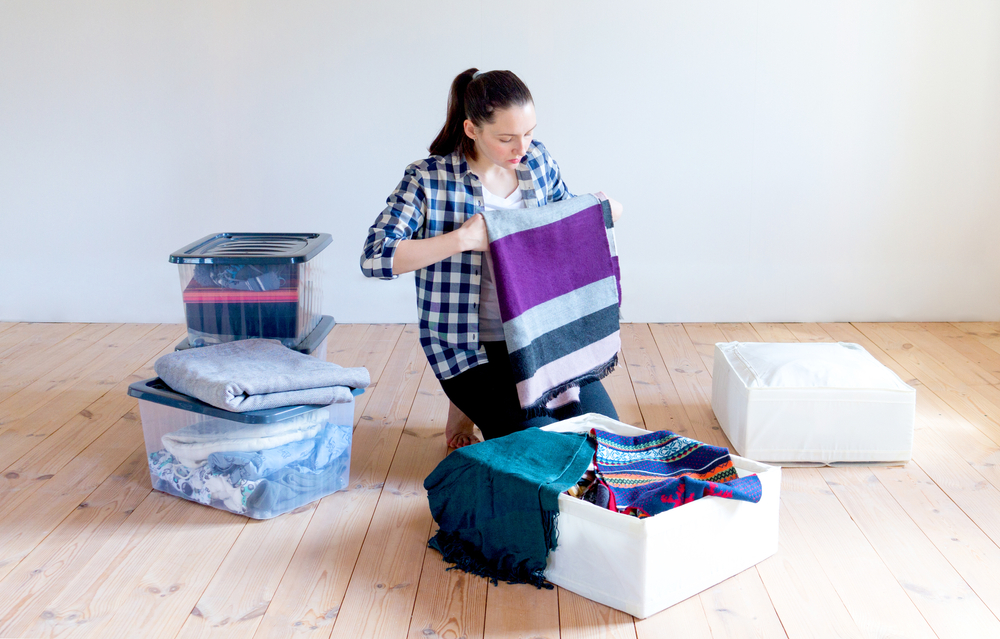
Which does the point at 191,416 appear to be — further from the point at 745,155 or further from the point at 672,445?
the point at 745,155

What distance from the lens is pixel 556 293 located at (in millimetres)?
1934

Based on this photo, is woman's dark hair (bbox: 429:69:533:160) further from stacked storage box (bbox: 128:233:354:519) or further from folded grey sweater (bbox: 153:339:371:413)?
folded grey sweater (bbox: 153:339:371:413)

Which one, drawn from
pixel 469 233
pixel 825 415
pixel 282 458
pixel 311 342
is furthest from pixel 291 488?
pixel 825 415

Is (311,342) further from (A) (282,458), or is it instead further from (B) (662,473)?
(B) (662,473)

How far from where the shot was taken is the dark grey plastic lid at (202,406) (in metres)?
1.67

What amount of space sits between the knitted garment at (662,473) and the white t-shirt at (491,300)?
0.40 m

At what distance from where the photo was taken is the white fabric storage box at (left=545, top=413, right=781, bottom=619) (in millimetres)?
1376

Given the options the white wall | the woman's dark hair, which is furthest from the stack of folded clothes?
the white wall

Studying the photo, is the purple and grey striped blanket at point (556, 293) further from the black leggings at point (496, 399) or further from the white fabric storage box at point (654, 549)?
the white fabric storage box at point (654, 549)

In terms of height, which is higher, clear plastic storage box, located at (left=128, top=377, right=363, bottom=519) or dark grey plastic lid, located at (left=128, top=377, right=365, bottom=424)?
dark grey plastic lid, located at (left=128, top=377, right=365, bottom=424)

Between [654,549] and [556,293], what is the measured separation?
2.32 feet

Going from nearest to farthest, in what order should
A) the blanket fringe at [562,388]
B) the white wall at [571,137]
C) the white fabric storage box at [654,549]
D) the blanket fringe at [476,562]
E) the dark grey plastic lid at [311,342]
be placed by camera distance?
the white fabric storage box at [654,549] → the blanket fringe at [476,562] → the blanket fringe at [562,388] → the dark grey plastic lid at [311,342] → the white wall at [571,137]

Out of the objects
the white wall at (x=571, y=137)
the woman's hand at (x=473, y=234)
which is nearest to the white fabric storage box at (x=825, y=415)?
the woman's hand at (x=473, y=234)

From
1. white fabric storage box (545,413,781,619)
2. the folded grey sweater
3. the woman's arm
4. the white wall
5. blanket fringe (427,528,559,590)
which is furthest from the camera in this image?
the white wall
